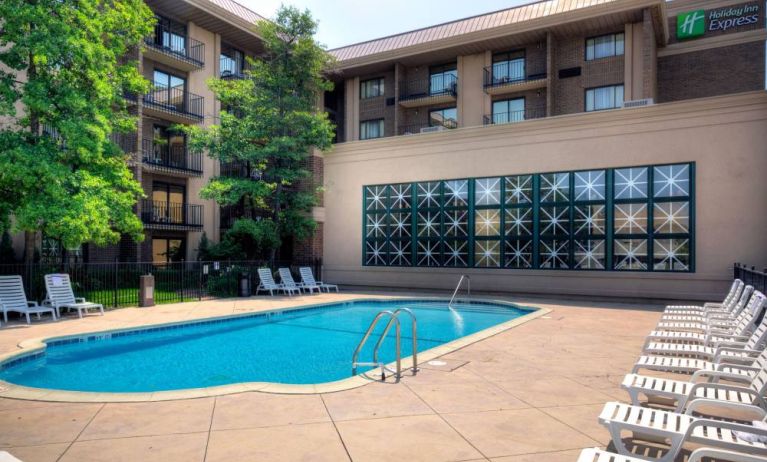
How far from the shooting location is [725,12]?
2438 centimetres

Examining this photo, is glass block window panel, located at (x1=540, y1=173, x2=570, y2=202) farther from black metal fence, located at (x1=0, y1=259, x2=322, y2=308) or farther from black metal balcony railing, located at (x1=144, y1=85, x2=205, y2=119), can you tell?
black metal balcony railing, located at (x1=144, y1=85, x2=205, y2=119)

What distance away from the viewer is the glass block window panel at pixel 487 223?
18.6 m

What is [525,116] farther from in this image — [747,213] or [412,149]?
[747,213]

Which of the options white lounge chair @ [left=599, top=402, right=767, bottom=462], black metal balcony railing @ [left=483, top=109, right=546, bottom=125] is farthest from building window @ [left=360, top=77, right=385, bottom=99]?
white lounge chair @ [left=599, top=402, right=767, bottom=462]

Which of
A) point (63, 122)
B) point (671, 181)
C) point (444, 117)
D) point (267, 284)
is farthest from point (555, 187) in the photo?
point (63, 122)

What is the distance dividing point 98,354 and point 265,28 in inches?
554

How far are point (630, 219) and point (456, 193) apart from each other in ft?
19.6

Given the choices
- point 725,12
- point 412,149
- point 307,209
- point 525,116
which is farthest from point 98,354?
point 725,12

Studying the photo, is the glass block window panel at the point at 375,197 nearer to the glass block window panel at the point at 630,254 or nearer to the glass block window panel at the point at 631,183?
the glass block window panel at the point at 631,183

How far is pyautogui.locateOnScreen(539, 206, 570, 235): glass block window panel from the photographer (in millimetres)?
17500

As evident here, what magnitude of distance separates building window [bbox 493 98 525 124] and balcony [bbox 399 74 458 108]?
87.5 inches

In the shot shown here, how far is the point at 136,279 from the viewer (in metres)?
17.0

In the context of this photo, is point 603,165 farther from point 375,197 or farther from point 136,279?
point 136,279

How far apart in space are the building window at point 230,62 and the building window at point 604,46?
17.3 metres
